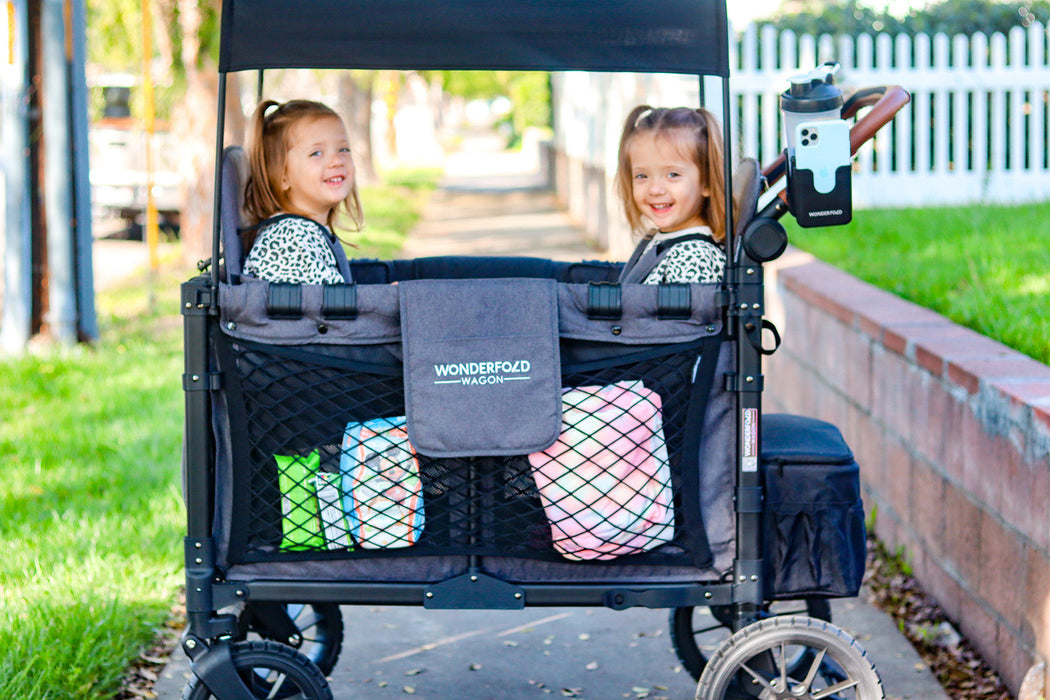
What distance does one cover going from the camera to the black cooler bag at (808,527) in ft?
9.31

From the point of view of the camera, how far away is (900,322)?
455cm

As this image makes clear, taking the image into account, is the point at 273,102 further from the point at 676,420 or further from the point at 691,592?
the point at 691,592

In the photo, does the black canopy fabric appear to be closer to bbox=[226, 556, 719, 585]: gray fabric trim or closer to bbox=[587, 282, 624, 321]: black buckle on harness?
bbox=[587, 282, 624, 321]: black buckle on harness

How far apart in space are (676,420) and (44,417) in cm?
442

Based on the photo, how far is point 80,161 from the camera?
782cm

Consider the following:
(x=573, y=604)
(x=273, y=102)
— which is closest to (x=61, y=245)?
(x=273, y=102)

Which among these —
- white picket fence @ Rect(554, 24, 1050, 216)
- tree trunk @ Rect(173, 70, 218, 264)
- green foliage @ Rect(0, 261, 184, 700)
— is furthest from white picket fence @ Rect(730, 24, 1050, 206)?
green foliage @ Rect(0, 261, 184, 700)

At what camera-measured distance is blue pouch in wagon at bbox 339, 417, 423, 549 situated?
272 centimetres

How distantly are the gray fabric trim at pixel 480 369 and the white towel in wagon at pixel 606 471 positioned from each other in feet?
0.24

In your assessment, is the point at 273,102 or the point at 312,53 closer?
the point at 312,53

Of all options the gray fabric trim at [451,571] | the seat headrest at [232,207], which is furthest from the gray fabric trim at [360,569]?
the seat headrest at [232,207]

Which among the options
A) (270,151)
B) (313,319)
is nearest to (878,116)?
(313,319)

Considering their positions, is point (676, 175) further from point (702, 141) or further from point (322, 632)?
point (322, 632)

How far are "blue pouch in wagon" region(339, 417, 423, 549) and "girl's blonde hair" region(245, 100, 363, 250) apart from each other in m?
0.80
